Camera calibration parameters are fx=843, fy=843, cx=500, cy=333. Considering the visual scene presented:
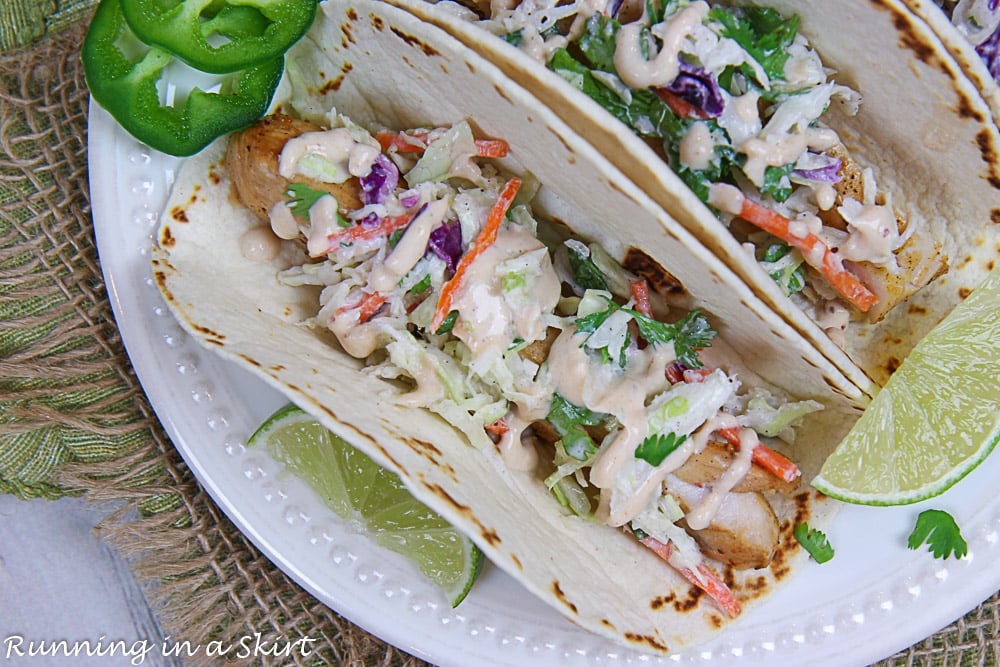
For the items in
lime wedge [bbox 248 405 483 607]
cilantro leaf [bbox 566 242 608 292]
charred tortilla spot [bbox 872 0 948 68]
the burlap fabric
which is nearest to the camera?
charred tortilla spot [bbox 872 0 948 68]

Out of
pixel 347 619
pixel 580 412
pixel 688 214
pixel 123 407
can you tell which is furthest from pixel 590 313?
pixel 123 407

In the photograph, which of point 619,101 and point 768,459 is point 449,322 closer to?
point 619,101

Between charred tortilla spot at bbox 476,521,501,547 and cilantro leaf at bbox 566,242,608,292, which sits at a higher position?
cilantro leaf at bbox 566,242,608,292

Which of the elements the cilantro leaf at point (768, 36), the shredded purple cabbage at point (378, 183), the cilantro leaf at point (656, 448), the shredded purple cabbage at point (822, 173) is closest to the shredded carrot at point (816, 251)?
the shredded purple cabbage at point (822, 173)

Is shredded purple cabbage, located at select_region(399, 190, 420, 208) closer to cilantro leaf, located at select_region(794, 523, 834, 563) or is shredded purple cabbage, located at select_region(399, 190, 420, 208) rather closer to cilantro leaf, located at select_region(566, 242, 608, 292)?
cilantro leaf, located at select_region(566, 242, 608, 292)

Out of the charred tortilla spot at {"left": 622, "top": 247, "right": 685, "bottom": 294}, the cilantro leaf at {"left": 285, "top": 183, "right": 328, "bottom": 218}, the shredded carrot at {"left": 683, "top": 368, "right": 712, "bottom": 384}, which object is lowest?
the cilantro leaf at {"left": 285, "top": 183, "right": 328, "bottom": 218}

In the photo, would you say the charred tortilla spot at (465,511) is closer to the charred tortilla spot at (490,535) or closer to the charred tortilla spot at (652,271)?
the charred tortilla spot at (490,535)

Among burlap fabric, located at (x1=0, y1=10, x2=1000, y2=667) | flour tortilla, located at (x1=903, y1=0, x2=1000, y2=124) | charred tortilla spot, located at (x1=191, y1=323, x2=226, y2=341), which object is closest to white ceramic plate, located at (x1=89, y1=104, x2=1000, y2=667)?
burlap fabric, located at (x1=0, y1=10, x2=1000, y2=667)

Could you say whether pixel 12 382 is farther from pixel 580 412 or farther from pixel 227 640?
pixel 580 412
